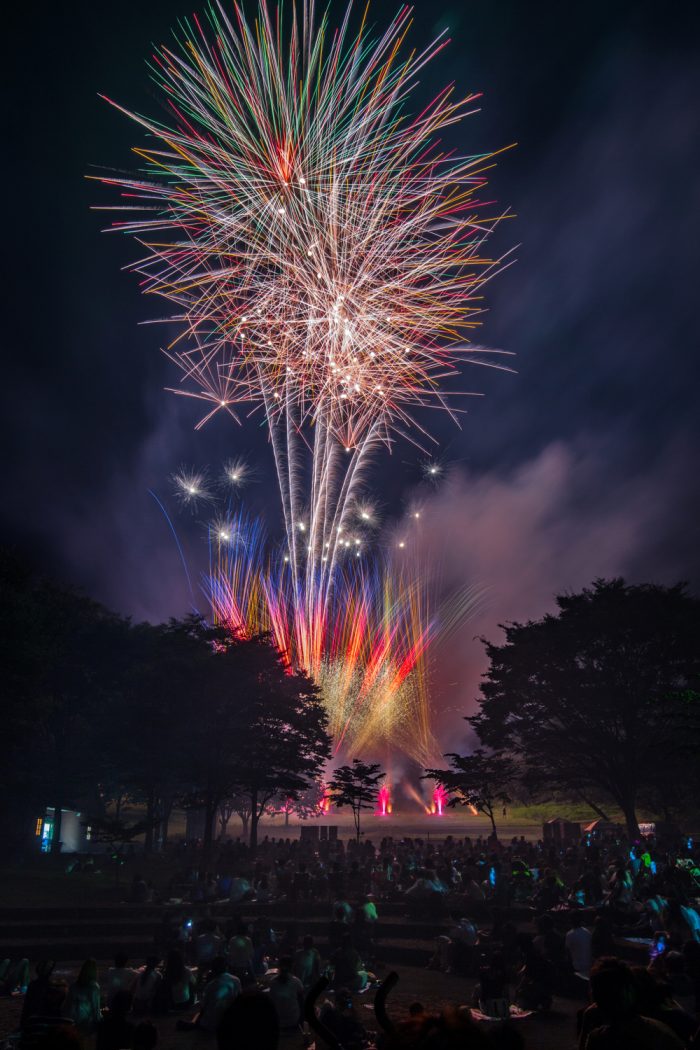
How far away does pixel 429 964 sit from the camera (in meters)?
15.2

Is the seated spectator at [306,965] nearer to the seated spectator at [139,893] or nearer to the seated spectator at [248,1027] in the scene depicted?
the seated spectator at [248,1027]

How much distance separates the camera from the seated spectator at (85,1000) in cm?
942

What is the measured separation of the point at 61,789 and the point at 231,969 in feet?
99.7

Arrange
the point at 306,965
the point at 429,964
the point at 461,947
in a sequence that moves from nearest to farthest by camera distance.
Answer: the point at 306,965
the point at 461,947
the point at 429,964

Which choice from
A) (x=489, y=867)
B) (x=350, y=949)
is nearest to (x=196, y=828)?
(x=489, y=867)

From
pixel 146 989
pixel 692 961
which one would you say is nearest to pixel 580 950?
pixel 692 961

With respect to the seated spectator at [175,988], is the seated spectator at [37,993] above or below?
above

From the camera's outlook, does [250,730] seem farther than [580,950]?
Yes

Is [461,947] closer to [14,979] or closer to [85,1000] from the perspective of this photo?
[85,1000]

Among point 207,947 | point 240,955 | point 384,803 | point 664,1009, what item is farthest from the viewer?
point 384,803

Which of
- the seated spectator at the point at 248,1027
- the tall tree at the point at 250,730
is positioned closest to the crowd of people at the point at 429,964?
the seated spectator at the point at 248,1027

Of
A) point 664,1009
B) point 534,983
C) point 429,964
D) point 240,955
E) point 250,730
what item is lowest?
point 429,964

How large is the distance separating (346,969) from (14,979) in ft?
21.3

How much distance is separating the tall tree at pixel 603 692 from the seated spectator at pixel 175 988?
26762 mm
